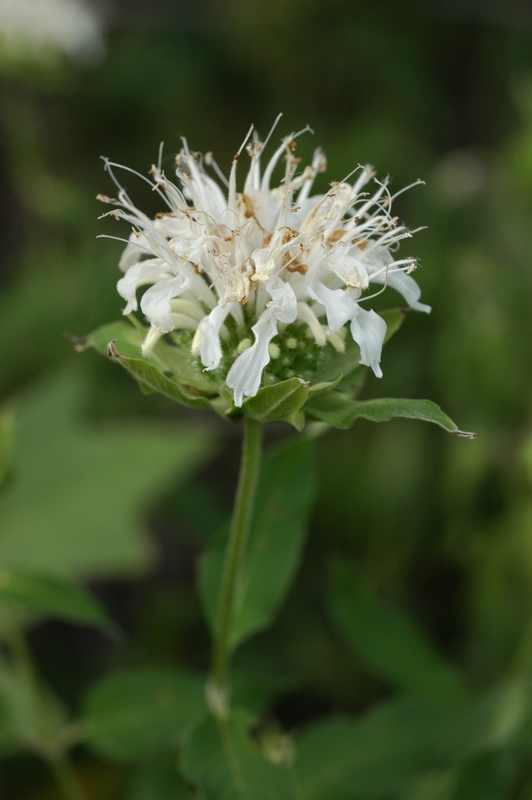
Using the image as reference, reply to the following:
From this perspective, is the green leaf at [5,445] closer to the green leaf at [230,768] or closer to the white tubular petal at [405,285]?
the green leaf at [230,768]

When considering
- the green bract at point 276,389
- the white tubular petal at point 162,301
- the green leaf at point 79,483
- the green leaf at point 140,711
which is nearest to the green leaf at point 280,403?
the green bract at point 276,389

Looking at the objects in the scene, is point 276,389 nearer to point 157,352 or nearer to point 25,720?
point 157,352

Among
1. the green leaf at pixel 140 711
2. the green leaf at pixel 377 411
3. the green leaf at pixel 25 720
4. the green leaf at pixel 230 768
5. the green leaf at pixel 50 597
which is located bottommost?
the green leaf at pixel 25 720

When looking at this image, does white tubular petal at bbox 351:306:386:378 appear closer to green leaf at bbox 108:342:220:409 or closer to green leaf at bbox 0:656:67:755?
green leaf at bbox 108:342:220:409

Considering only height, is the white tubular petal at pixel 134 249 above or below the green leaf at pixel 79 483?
above

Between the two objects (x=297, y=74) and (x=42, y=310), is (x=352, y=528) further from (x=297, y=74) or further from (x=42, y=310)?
(x=297, y=74)

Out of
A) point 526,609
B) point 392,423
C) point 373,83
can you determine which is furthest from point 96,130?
point 526,609
